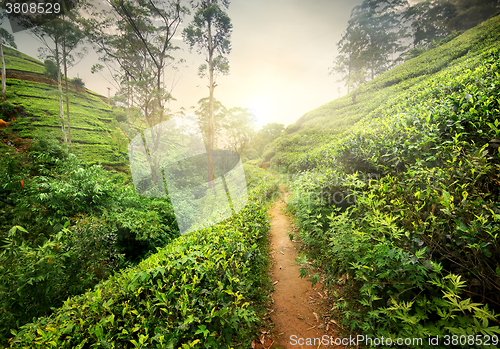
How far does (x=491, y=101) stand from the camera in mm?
2773

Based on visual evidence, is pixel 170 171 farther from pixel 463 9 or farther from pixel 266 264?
pixel 463 9

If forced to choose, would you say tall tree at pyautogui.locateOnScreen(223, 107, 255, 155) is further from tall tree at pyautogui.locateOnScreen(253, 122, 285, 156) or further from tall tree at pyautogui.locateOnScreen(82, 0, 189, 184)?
tall tree at pyautogui.locateOnScreen(82, 0, 189, 184)

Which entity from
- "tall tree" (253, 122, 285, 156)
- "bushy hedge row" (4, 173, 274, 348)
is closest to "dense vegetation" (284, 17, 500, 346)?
"bushy hedge row" (4, 173, 274, 348)

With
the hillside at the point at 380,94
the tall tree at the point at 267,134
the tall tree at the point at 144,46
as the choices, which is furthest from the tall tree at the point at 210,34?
Result: the tall tree at the point at 267,134

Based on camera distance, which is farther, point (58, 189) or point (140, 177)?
point (140, 177)

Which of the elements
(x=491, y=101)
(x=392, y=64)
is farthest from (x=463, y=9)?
(x=491, y=101)

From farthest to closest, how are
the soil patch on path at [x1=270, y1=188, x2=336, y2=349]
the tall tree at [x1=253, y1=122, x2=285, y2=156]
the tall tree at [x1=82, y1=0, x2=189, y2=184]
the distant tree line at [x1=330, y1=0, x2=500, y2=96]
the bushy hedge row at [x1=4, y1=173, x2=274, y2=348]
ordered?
the tall tree at [x1=253, y1=122, x2=285, y2=156] < the distant tree line at [x1=330, y1=0, x2=500, y2=96] < the tall tree at [x1=82, y1=0, x2=189, y2=184] < the soil patch on path at [x1=270, y1=188, x2=336, y2=349] < the bushy hedge row at [x1=4, y1=173, x2=274, y2=348]

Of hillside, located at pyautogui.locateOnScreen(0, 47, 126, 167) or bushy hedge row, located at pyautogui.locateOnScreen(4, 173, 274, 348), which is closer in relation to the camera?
bushy hedge row, located at pyautogui.locateOnScreen(4, 173, 274, 348)

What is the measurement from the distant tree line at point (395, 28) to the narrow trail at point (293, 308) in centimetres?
2182

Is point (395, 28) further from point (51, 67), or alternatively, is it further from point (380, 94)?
point (51, 67)

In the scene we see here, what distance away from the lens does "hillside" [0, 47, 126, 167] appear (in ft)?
48.6

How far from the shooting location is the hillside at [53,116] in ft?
48.6

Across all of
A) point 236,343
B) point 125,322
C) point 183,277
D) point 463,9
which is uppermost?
point 463,9

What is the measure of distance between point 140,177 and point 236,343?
11734 mm
